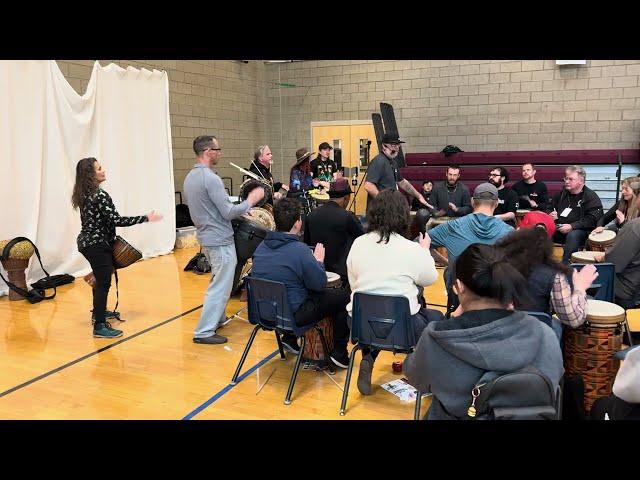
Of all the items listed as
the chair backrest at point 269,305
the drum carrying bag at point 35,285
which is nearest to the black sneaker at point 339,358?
the chair backrest at point 269,305

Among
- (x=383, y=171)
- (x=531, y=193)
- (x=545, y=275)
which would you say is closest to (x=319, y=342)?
(x=545, y=275)

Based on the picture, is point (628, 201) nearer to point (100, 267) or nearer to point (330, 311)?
point (330, 311)

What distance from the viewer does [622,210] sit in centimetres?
448

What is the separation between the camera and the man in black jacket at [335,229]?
12.0 feet

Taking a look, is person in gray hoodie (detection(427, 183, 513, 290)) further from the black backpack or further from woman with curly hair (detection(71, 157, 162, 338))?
woman with curly hair (detection(71, 157, 162, 338))

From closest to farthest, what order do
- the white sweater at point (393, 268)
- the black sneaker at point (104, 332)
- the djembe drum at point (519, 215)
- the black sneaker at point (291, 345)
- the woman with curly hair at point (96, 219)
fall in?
1. the white sweater at point (393, 268)
2. the black sneaker at point (291, 345)
3. the woman with curly hair at point (96, 219)
4. the black sneaker at point (104, 332)
5. the djembe drum at point (519, 215)

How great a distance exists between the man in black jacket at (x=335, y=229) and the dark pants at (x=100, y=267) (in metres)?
1.66

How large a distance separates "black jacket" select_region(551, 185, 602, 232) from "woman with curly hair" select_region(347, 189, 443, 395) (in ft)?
11.2

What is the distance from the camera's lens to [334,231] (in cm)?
365

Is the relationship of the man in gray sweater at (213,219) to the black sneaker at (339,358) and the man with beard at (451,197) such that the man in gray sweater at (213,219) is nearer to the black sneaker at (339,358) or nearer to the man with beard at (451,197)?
the black sneaker at (339,358)

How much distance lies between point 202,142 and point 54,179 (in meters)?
3.15

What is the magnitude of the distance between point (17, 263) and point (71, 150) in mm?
1688
